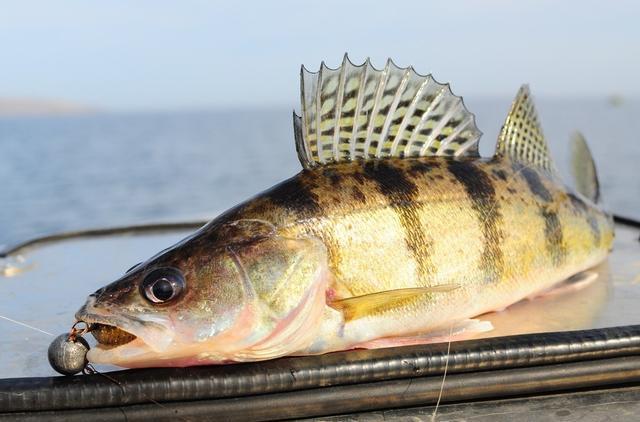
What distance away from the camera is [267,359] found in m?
2.47

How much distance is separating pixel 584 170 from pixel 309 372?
109 inches

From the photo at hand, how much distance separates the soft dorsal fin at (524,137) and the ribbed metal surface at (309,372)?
1324 millimetres

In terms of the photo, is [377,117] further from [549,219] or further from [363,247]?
[549,219]

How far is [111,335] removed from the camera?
94.5 inches

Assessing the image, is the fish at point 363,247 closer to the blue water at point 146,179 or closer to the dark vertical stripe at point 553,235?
the dark vertical stripe at point 553,235

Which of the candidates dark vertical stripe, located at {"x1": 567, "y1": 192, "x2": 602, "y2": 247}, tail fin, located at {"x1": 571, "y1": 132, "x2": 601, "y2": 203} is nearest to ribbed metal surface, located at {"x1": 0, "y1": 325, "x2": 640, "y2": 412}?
dark vertical stripe, located at {"x1": 567, "y1": 192, "x2": 602, "y2": 247}

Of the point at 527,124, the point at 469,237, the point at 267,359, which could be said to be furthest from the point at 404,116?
the point at 267,359

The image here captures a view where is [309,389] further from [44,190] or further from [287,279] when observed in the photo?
[44,190]

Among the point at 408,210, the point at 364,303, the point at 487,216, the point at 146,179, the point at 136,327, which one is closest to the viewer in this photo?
the point at 136,327

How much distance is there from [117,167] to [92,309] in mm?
34469

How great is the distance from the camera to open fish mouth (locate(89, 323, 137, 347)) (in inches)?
94.3

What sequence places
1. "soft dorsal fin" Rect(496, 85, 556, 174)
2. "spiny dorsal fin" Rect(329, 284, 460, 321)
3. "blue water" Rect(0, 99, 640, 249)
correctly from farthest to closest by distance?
"blue water" Rect(0, 99, 640, 249), "soft dorsal fin" Rect(496, 85, 556, 174), "spiny dorsal fin" Rect(329, 284, 460, 321)

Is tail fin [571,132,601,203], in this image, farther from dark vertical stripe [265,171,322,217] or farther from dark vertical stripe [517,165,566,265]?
dark vertical stripe [265,171,322,217]

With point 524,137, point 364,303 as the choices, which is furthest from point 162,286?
point 524,137
